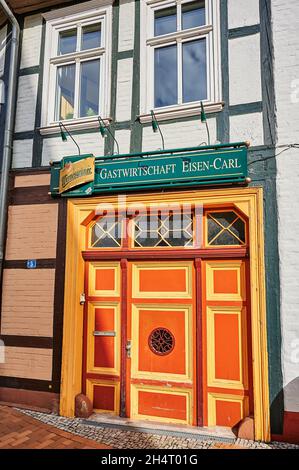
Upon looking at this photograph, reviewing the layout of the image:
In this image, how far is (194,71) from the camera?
510 cm

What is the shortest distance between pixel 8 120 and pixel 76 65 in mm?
1297

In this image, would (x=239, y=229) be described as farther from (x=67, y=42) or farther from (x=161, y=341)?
(x=67, y=42)

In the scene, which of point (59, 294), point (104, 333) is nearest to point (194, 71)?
point (59, 294)

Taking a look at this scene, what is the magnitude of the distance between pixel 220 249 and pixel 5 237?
3078mm

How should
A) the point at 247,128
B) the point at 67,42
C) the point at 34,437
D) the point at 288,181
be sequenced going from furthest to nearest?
the point at 67,42, the point at 247,128, the point at 288,181, the point at 34,437

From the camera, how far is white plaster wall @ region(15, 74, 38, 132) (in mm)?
5688

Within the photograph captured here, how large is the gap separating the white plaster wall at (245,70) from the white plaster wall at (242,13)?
204 millimetres

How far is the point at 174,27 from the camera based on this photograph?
17.3ft

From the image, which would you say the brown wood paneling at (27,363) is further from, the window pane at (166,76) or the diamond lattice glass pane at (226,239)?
the window pane at (166,76)

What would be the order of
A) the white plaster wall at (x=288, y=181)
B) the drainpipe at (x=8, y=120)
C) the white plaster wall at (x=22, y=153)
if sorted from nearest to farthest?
the white plaster wall at (x=288, y=181) → the drainpipe at (x=8, y=120) → the white plaster wall at (x=22, y=153)

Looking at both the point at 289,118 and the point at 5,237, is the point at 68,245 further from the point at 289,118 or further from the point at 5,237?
the point at 289,118

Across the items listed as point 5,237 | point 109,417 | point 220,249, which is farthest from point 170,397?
point 5,237

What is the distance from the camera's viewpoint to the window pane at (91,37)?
5.66 m

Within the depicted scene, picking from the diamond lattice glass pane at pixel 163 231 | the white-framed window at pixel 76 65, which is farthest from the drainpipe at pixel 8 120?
the diamond lattice glass pane at pixel 163 231
